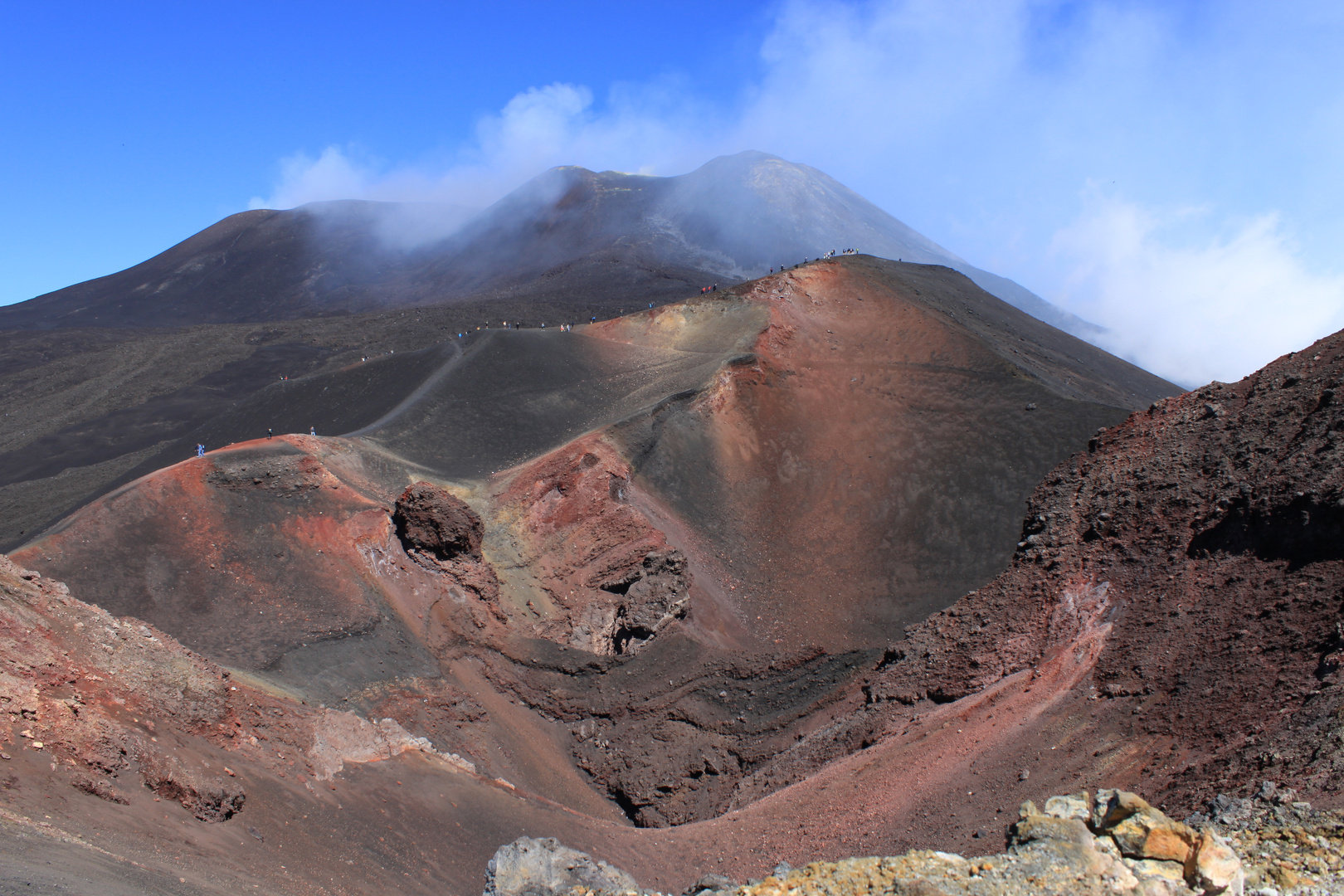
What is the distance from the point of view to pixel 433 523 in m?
21.1

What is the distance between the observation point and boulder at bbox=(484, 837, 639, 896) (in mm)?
9289

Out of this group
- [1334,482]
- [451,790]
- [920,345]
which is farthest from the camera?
[920,345]

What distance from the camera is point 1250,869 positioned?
6480 millimetres

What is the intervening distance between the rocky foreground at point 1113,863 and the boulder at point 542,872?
2.44m

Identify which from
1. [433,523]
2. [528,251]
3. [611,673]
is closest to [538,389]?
[433,523]

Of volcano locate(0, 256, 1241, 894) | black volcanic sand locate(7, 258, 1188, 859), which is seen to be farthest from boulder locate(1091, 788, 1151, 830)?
black volcanic sand locate(7, 258, 1188, 859)

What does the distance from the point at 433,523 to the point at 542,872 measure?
12.7 m

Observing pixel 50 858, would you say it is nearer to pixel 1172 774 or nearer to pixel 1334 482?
pixel 1172 774

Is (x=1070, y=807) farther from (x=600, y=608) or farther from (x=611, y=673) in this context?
(x=600, y=608)

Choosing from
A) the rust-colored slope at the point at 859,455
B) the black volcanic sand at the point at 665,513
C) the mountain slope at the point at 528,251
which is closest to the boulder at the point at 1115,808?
the black volcanic sand at the point at 665,513

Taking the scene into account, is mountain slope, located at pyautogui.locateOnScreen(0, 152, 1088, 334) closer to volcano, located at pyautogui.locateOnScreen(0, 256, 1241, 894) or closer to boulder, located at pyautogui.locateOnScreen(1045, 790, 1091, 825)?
volcano, located at pyautogui.locateOnScreen(0, 256, 1241, 894)

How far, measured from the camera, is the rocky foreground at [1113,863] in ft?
20.2

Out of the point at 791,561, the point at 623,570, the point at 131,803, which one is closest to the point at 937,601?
the point at 791,561

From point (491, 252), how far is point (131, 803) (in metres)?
80.3
